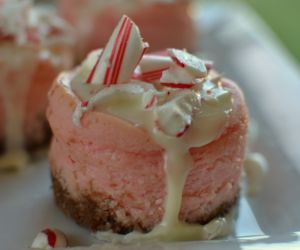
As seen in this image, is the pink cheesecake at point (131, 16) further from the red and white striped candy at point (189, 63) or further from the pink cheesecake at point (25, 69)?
the red and white striped candy at point (189, 63)

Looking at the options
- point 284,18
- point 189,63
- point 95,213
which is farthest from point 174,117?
point 284,18

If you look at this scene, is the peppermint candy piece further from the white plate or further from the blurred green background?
the blurred green background

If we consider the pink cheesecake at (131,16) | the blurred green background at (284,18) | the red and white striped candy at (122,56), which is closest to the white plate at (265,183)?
the pink cheesecake at (131,16)

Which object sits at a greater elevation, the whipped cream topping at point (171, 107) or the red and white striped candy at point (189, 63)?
the red and white striped candy at point (189, 63)

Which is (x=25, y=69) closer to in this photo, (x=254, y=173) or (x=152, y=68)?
(x=152, y=68)

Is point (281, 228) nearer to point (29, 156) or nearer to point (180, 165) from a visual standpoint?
point (180, 165)

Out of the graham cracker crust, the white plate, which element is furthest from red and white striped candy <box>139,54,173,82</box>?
the white plate
